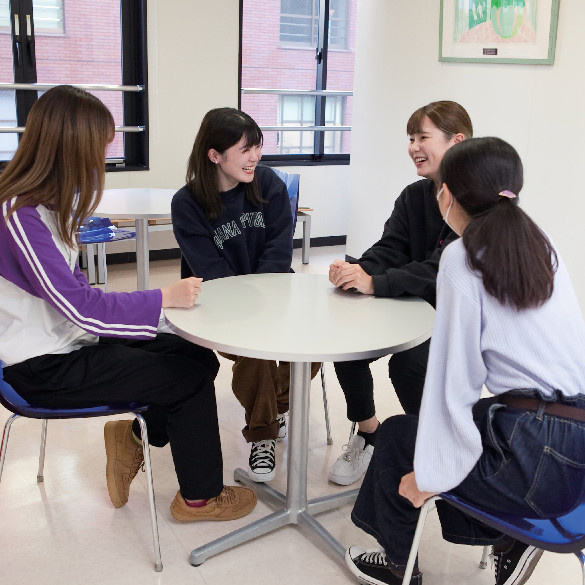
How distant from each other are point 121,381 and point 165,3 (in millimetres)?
3845

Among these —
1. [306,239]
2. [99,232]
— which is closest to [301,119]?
[306,239]

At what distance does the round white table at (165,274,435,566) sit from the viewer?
1724mm

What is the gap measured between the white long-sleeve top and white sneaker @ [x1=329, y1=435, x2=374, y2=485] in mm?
995

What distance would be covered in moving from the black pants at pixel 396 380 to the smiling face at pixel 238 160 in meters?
0.69

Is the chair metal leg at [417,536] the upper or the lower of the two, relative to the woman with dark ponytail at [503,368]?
lower

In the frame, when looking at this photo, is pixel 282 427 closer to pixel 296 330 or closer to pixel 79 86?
pixel 296 330

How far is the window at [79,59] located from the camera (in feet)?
15.9

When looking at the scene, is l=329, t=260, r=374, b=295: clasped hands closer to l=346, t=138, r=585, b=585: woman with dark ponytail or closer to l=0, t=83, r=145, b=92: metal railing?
l=346, t=138, r=585, b=585: woman with dark ponytail

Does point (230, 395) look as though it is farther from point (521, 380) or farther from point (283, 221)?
point (521, 380)

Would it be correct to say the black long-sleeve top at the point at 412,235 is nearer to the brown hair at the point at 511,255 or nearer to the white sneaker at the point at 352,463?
the white sneaker at the point at 352,463

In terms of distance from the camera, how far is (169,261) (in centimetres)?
558

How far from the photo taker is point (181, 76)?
5285 mm

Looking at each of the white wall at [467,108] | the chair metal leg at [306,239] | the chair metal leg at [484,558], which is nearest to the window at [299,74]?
the chair metal leg at [306,239]

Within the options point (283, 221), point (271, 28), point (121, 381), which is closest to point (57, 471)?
point (121, 381)
